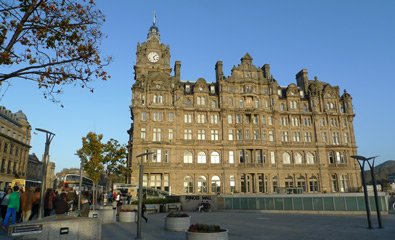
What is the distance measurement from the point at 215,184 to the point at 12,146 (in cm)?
4793

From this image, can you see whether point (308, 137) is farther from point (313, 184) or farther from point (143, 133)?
point (143, 133)

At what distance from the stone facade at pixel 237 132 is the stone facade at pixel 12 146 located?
29312 millimetres

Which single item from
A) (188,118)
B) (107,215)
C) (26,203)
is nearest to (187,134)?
(188,118)

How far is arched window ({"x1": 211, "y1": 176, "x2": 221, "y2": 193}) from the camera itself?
175 ft

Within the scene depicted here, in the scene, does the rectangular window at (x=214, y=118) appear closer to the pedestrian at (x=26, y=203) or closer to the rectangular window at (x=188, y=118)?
the rectangular window at (x=188, y=118)

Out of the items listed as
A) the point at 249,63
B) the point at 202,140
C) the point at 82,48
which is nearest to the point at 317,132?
the point at 249,63

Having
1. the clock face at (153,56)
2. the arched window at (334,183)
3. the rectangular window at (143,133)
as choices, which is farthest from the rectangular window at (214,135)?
the arched window at (334,183)

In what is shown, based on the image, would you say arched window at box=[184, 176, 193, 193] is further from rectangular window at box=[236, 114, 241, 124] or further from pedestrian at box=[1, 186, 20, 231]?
pedestrian at box=[1, 186, 20, 231]

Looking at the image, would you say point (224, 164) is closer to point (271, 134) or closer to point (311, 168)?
point (271, 134)

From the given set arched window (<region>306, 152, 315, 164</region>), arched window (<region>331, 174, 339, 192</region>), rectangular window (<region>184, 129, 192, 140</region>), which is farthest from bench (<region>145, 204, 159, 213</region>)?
arched window (<region>331, 174, 339, 192</region>)

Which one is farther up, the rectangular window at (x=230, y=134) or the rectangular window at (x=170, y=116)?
the rectangular window at (x=170, y=116)

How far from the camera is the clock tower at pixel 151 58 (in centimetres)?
5981

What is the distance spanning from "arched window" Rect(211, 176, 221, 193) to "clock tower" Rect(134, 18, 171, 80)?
22.4 m

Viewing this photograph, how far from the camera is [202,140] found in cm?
5466
